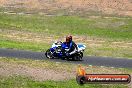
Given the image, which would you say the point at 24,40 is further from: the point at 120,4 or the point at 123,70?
the point at 120,4

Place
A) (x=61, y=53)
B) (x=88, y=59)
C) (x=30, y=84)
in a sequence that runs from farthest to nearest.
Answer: (x=88, y=59), (x=61, y=53), (x=30, y=84)

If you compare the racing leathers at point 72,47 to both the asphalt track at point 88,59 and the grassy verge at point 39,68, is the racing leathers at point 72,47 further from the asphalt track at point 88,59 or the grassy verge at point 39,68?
the grassy verge at point 39,68

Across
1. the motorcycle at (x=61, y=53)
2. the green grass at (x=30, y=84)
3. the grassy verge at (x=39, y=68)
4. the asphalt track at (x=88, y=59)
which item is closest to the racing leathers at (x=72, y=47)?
the motorcycle at (x=61, y=53)

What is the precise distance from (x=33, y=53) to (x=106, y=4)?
36.2 m

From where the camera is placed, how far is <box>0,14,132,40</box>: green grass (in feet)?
161

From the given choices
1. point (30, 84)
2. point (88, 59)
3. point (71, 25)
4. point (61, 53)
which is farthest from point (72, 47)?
point (71, 25)

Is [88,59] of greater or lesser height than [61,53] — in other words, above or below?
below

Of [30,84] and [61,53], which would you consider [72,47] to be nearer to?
[61,53]

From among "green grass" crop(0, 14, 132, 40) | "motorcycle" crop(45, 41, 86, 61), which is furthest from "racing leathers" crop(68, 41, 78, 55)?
"green grass" crop(0, 14, 132, 40)

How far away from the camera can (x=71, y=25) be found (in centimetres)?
5284

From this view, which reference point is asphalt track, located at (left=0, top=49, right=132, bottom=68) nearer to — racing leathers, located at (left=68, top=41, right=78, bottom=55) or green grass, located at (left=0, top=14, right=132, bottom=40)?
racing leathers, located at (left=68, top=41, right=78, bottom=55)

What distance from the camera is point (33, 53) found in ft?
99.3

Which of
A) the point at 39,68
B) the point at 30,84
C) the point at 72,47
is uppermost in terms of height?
the point at 30,84

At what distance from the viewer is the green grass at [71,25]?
161 ft
